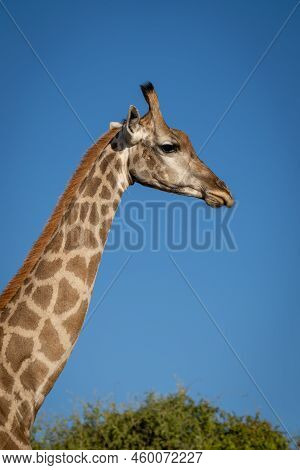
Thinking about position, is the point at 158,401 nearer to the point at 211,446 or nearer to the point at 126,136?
the point at 211,446

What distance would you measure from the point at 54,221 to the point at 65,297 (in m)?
0.96

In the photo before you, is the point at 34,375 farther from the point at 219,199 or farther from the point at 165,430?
the point at 165,430

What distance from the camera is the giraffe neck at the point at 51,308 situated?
6969 mm

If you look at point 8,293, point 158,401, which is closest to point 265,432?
point 158,401

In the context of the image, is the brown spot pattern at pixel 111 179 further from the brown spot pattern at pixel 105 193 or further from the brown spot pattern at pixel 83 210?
the brown spot pattern at pixel 83 210

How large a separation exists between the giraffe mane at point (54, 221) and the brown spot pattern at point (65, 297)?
17.1 inches

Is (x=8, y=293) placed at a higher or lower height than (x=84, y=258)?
lower

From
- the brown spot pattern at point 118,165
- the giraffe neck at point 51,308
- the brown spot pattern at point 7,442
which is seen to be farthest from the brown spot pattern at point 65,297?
the brown spot pattern at point 118,165

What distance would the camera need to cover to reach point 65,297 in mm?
7504

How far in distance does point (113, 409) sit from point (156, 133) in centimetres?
1001

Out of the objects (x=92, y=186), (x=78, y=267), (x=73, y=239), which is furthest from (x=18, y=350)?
(x=92, y=186)

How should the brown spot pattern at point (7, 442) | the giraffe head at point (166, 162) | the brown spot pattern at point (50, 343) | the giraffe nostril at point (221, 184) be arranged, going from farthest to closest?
the giraffe nostril at point (221, 184) < the giraffe head at point (166, 162) < the brown spot pattern at point (50, 343) < the brown spot pattern at point (7, 442)

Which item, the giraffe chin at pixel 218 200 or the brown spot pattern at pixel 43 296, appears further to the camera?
the giraffe chin at pixel 218 200
